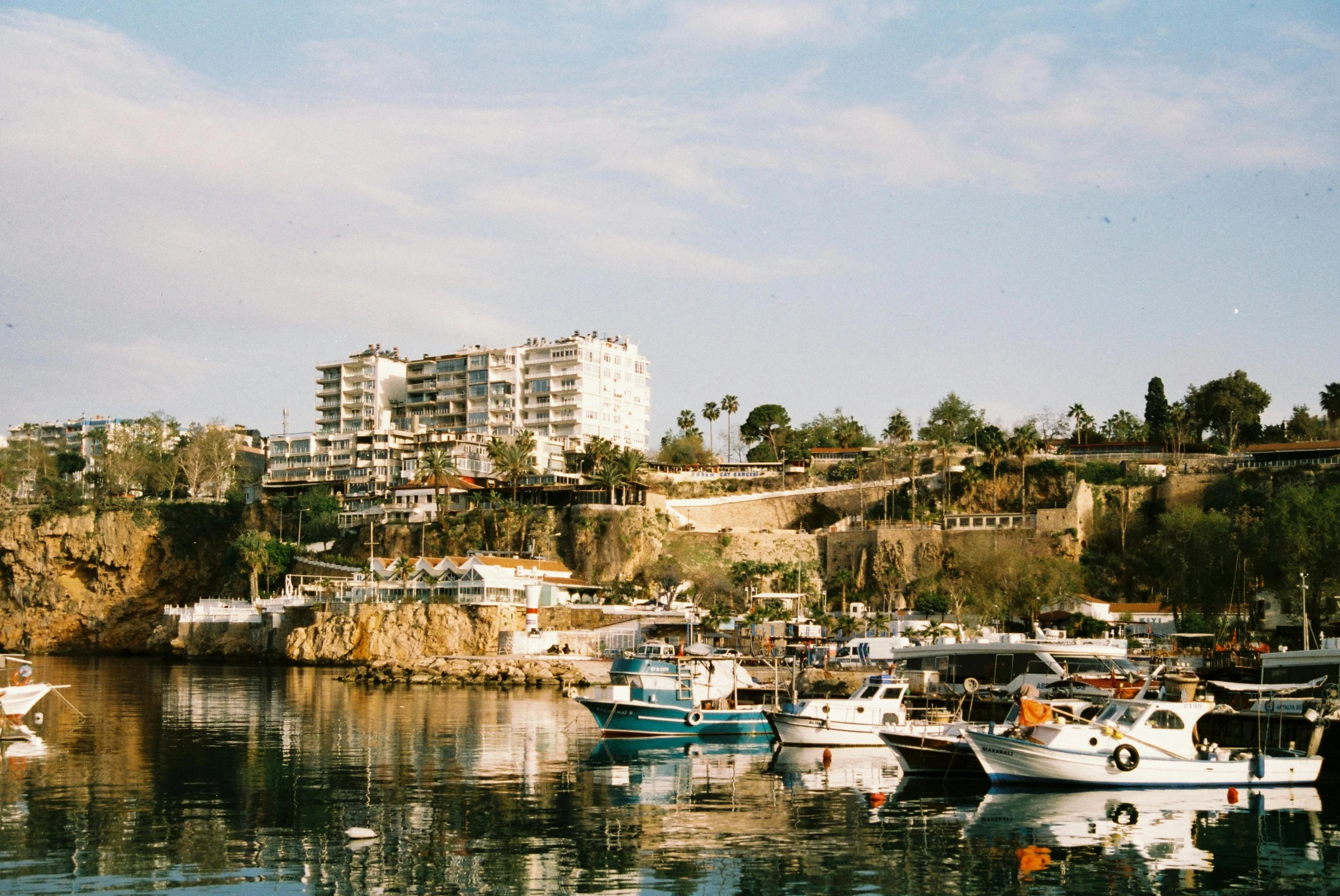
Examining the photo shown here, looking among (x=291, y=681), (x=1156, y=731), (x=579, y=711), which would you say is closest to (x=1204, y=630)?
(x=579, y=711)

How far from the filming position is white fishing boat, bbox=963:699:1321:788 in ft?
106

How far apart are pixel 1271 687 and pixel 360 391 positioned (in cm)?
11563

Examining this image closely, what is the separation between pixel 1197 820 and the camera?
96.8 ft

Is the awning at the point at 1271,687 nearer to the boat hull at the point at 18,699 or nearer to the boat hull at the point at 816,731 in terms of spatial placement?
the boat hull at the point at 816,731

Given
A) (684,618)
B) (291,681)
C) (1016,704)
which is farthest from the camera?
(684,618)

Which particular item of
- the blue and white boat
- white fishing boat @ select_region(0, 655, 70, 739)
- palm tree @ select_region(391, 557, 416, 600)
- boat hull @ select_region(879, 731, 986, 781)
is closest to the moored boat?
boat hull @ select_region(879, 731, 986, 781)

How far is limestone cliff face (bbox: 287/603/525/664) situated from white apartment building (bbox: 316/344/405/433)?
2224 inches

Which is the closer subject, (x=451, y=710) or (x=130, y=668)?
(x=451, y=710)

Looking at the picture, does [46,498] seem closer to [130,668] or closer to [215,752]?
[130,668]

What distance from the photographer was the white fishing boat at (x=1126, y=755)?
32.3 m

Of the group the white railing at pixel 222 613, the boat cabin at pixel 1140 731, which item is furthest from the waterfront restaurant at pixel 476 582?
the boat cabin at pixel 1140 731

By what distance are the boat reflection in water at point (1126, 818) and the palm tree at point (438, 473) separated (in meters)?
75.4

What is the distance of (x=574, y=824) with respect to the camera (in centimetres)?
2753

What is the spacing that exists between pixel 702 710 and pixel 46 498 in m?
98.0
